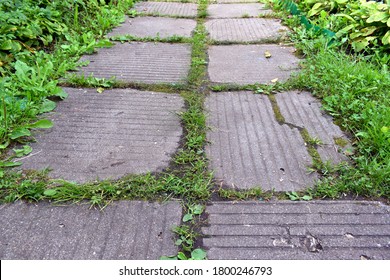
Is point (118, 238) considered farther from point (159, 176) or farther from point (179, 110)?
point (179, 110)

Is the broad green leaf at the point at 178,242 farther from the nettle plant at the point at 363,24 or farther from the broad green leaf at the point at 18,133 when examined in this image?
the nettle plant at the point at 363,24

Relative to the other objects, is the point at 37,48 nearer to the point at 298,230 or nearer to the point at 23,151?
the point at 23,151

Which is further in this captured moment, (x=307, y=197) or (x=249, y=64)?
(x=249, y=64)

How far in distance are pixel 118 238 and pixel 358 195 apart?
103 centimetres

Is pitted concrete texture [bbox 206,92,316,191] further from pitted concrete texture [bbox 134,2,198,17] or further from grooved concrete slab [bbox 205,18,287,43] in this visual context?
pitted concrete texture [bbox 134,2,198,17]

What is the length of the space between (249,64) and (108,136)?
4.90ft

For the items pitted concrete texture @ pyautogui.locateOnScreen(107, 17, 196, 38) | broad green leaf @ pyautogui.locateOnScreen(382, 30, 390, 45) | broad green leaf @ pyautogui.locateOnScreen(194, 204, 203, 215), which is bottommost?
pitted concrete texture @ pyautogui.locateOnScreen(107, 17, 196, 38)

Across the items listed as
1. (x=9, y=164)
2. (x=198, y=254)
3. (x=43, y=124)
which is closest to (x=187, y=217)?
(x=198, y=254)

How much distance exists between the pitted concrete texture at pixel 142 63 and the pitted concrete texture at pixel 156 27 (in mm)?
358

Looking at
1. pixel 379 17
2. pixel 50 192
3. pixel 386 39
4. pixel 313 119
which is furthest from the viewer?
pixel 379 17

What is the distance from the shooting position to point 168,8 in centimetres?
473

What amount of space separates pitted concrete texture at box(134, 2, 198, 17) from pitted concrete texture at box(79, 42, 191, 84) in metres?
1.40

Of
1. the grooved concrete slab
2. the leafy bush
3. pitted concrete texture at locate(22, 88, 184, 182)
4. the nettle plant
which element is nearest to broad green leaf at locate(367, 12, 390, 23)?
the nettle plant

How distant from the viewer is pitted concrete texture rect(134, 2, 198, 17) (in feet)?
14.5
